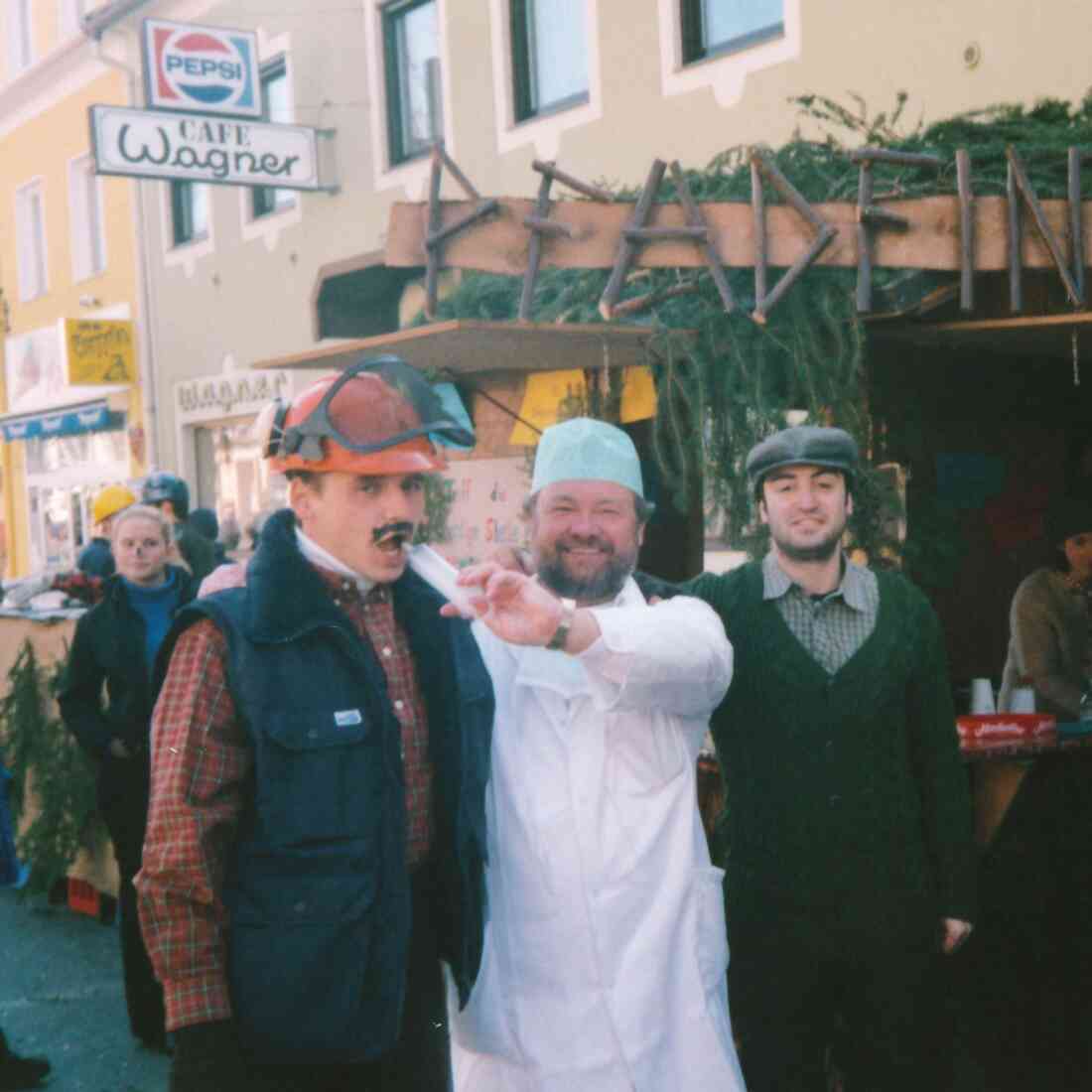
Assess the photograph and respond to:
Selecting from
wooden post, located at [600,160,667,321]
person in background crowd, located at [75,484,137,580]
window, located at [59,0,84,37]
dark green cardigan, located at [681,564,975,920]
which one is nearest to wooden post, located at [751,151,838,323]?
wooden post, located at [600,160,667,321]

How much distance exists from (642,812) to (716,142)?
6.94 metres

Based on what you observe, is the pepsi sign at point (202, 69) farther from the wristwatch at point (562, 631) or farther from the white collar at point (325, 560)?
the wristwatch at point (562, 631)

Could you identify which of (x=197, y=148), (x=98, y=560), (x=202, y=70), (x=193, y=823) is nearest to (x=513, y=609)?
(x=193, y=823)

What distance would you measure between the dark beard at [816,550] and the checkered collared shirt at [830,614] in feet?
0.18

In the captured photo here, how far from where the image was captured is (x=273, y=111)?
46.3ft

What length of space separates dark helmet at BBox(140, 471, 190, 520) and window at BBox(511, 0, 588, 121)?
4706 mm

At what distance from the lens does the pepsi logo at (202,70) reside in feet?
39.1

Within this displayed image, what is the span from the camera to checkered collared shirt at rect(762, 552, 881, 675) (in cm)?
327

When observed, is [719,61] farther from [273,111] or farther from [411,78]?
[273,111]

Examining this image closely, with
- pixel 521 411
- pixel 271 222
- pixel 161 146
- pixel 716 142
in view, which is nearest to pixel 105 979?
pixel 521 411

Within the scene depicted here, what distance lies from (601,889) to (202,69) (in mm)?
10844

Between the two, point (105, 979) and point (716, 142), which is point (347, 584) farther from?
point (716, 142)

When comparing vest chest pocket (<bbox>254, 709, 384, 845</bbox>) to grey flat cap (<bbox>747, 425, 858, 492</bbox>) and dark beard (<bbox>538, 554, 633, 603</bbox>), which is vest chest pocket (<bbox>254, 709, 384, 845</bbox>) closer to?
dark beard (<bbox>538, 554, 633, 603</bbox>)

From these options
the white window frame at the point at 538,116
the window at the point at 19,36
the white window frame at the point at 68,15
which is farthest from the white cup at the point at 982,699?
the window at the point at 19,36
